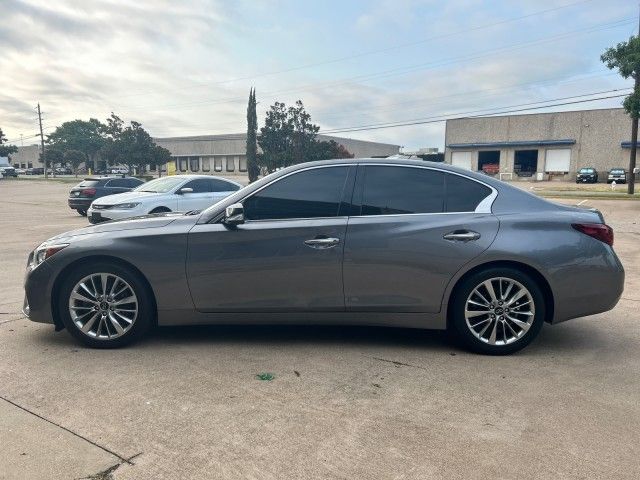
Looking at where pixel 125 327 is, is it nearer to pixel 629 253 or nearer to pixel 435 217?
pixel 435 217

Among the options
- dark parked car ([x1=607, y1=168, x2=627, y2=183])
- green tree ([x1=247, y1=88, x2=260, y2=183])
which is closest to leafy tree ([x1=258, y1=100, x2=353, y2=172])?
green tree ([x1=247, y1=88, x2=260, y2=183])

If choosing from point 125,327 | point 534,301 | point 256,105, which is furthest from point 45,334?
point 256,105

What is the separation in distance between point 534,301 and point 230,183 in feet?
31.3

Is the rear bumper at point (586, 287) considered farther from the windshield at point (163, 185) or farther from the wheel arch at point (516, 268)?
the windshield at point (163, 185)

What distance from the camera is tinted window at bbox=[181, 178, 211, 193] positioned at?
12.4 metres

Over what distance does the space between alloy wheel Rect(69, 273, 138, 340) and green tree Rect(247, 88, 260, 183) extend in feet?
159

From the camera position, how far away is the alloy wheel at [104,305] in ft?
14.6

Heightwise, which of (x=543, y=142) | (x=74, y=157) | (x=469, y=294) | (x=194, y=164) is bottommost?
(x=469, y=294)

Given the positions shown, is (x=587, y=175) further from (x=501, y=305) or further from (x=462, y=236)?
(x=462, y=236)

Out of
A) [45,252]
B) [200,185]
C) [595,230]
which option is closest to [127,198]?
[200,185]

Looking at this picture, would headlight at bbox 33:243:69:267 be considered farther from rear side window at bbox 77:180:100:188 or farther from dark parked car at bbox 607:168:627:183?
dark parked car at bbox 607:168:627:183

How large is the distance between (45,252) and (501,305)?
3898 mm

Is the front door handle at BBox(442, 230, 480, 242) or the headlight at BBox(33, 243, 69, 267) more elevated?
the front door handle at BBox(442, 230, 480, 242)

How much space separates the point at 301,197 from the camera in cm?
454
